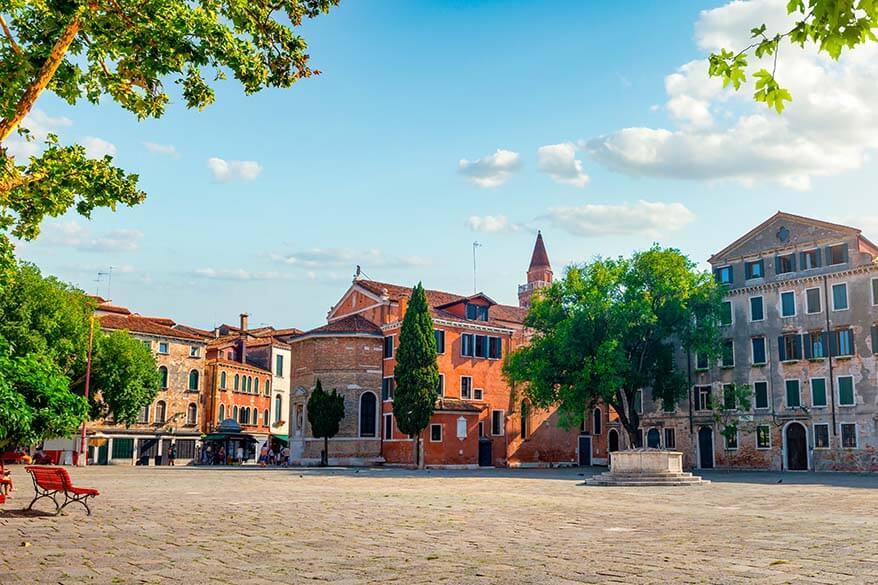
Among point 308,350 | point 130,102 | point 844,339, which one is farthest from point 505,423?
point 130,102

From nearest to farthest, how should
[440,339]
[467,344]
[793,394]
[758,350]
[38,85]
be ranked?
1. [38,85]
2. [793,394]
3. [758,350]
4. [440,339]
5. [467,344]

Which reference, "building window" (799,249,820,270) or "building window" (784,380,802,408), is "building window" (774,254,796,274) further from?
"building window" (784,380,802,408)

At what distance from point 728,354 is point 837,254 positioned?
857 cm

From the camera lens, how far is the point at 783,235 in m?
48.3

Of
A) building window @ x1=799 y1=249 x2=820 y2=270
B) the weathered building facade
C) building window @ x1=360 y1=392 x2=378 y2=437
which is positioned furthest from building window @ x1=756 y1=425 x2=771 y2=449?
building window @ x1=360 y1=392 x2=378 y2=437

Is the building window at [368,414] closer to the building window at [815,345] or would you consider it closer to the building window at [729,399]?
the building window at [729,399]

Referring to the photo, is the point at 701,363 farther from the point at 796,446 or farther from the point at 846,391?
the point at 846,391

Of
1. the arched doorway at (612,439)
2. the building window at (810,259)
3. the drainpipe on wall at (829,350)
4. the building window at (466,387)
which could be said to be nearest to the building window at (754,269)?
the building window at (810,259)

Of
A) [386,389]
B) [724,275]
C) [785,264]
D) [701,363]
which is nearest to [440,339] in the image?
[386,389]

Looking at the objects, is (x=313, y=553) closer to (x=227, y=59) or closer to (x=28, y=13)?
(x=227, y=59)

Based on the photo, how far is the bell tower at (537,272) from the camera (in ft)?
332

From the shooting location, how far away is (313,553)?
1081 centimetres

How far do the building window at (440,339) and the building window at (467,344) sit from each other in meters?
1.57

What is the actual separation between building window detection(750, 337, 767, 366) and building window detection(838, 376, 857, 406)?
4532mm
